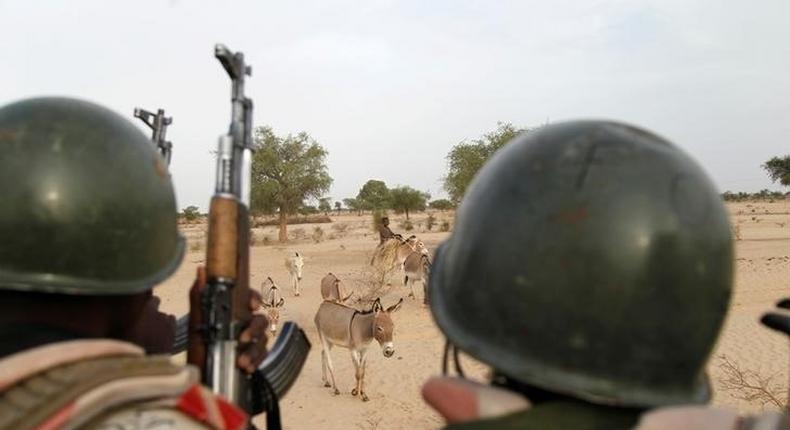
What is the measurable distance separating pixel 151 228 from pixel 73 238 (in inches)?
8.0

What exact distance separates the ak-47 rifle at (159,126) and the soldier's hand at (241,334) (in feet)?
3.48

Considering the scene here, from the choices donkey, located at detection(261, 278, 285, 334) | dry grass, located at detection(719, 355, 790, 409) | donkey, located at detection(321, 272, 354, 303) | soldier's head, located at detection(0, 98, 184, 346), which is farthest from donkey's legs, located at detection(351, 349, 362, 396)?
soldier's head, located at detection(0, 98, 184, 346)

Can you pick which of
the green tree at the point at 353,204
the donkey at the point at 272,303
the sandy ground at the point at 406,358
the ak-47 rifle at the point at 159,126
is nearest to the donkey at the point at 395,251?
the sandy ground at the point at 406,358

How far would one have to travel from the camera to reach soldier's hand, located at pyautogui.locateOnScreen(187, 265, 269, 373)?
1738 mm

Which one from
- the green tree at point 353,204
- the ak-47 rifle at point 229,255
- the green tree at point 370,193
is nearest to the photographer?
the ak-47 rifle at point 229,255

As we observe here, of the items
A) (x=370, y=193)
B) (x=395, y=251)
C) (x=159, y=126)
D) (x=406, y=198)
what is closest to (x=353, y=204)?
(x=370, y=193)

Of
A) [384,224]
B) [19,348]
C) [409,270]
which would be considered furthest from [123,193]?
Result: [384,224]

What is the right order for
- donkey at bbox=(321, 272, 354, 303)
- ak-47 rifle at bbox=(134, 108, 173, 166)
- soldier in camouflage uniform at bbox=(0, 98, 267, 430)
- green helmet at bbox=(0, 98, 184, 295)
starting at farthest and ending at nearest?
donkey at bbox=(321, 272, 354, 303), ak-47 rifle at bbox=(134, 108, 173, 166), green helmet at bbox=(0, 98, 184, 295), soldier in camouflage uniform at bbox=(0, 98, 267, 430)

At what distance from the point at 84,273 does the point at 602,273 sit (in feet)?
4.08

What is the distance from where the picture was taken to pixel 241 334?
5.88 ft

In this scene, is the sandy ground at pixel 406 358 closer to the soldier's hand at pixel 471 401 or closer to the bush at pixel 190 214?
the soldier's hand at pixel 471 401

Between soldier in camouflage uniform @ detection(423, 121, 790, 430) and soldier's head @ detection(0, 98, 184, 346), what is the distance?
876mm

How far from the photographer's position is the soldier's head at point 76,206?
1.44 meters

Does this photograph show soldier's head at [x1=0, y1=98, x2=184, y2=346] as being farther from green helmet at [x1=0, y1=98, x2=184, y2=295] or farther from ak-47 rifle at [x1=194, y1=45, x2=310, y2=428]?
ak-47 rifle at [x1=194, y1=45, x2=310, y2=428]
